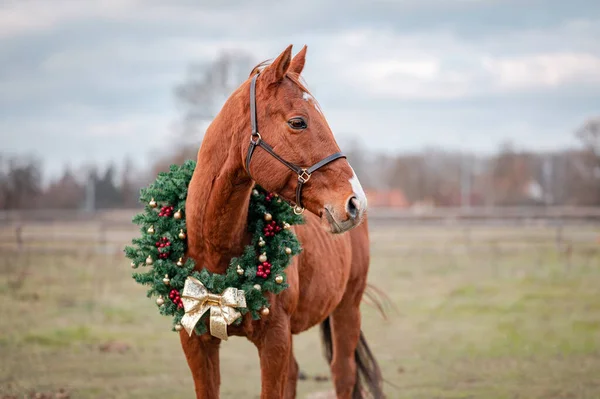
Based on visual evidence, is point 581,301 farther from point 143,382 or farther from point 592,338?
point 143,382

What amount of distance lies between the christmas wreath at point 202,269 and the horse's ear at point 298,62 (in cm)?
84

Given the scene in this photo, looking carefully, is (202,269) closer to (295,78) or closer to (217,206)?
(217,206)

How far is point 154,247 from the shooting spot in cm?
416

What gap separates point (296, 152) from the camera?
355cm

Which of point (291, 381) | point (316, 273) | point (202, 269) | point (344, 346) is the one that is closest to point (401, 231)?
point (344, 346)

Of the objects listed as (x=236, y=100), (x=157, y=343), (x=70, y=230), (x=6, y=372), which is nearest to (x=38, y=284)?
(x=157, y=343)

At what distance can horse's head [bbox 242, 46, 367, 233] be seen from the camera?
3469mm

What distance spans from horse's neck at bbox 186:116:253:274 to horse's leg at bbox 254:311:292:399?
46cm

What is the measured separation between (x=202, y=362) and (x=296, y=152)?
4.85ft

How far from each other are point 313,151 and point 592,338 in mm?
8444

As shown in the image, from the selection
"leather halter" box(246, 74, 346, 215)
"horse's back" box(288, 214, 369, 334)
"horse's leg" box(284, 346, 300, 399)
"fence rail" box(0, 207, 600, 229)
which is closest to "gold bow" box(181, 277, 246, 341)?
"horse's back" box(288, 214, 369, 334)

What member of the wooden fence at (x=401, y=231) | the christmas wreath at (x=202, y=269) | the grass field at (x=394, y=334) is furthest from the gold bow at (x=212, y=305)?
the wooden fence at (x=401, y=231)

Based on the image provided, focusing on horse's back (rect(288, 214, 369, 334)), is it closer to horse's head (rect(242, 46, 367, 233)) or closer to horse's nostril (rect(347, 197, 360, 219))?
horse's head (rect(242, 46, 367, 233))

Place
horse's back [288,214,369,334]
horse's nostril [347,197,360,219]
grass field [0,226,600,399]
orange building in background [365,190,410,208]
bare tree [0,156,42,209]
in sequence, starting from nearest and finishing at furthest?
horse's nostril [347,197,360,219] → horse's back [288,214,369,334] → grass field [0,226,600,399] → bare tree [0,156,42,209] → orange building in background [365,190,410,208]
